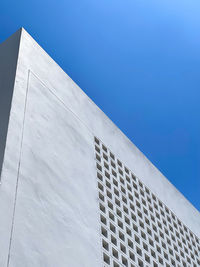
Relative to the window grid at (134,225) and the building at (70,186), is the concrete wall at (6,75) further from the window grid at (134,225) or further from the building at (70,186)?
the window grid at (134,225)

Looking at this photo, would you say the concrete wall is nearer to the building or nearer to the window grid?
the building

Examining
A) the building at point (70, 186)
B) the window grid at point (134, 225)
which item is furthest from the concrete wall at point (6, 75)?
the window grid at point (134, 225)

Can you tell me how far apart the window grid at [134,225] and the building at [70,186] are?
Answer: 0.08 ft

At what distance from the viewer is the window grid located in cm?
934

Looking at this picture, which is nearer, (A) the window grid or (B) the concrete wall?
(B) the concrete wall

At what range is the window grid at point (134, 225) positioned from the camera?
9.34 meters

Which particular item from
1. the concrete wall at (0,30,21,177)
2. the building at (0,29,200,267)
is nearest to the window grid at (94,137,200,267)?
the building at (0,29,200,267)

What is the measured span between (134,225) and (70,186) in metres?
2.19

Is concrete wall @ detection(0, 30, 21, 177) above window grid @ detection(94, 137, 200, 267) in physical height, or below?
above

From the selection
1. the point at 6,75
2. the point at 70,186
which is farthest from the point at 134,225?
the point at 6,75

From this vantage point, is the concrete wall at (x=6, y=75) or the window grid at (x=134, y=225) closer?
the concrete wall at (x=6, y=75)

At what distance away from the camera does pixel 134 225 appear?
10.5m

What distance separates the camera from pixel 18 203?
291 inches

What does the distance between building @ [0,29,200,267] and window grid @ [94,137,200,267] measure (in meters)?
0.02
